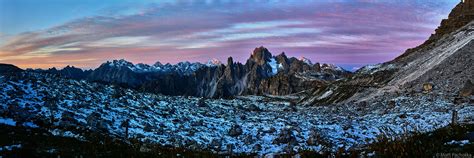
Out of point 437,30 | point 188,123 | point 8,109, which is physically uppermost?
point 437,30

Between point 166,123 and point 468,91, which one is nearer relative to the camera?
point 166,123

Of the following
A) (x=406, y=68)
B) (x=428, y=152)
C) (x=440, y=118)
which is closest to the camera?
(x=428, y=152)

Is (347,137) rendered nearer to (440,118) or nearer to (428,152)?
(440,118)

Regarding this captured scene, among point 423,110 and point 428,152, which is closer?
point 428,152

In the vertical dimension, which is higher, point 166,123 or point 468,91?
point 468,91

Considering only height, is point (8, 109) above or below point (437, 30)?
below

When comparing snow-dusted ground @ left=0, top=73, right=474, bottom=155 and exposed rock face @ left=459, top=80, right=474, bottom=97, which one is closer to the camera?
snow-dusted ground @ left=0, top=73, right=474, bottom=155

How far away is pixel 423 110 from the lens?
4400 cm

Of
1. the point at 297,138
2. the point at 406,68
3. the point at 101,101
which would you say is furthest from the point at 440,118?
the point at 406,68

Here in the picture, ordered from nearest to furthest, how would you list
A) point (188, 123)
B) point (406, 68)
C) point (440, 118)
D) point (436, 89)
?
1. point (440, 118)
2. point (188, 123)
3. point (436, 89)
4. point (406, 68)

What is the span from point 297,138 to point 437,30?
16391 cm

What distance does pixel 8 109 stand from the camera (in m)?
30.6

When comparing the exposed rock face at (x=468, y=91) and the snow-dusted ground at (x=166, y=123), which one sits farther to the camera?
the exposed rock face at (x=468, y=91)

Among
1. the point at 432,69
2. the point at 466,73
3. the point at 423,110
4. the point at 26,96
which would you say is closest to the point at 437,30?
the point at 432,69
